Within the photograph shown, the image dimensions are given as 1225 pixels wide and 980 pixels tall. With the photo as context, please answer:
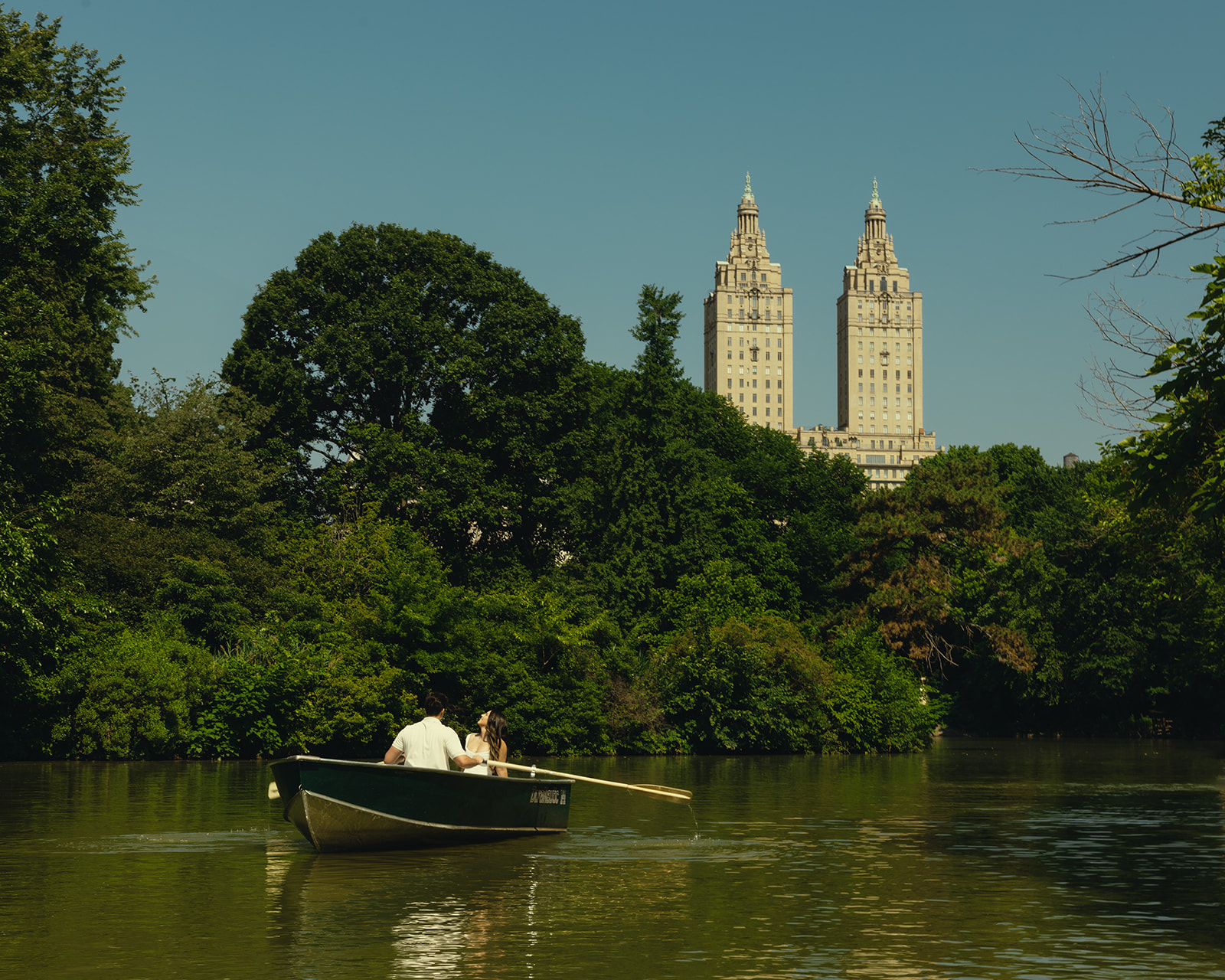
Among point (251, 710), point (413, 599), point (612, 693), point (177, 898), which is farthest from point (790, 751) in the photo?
point (177, 898)

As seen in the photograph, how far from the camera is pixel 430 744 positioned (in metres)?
20.2

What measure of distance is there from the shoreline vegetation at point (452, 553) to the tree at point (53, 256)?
144 mm

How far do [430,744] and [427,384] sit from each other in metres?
38.2

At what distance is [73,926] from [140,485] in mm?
36681

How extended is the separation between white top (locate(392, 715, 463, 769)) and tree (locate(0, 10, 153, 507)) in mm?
19077

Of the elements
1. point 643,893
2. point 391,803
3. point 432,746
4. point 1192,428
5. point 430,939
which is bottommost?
point 643,893

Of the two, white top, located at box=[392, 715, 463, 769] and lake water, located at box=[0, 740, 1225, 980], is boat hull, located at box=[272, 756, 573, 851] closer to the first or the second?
lake water, located at box=[0, 740, 1225, 980]

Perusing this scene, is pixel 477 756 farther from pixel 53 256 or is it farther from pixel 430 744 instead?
pixel 53 256

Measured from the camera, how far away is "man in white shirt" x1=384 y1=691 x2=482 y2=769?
65.9 feet

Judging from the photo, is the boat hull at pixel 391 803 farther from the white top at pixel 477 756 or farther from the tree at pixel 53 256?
the tree at pixel 53 256

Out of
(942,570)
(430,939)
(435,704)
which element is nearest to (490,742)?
(435,704)

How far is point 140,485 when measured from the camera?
157 ft

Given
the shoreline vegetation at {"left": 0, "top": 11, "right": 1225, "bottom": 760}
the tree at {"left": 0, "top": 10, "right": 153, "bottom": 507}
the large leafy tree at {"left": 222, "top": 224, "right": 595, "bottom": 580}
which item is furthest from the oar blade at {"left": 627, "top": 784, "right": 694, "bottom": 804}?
the large leafy tree at {"left": 222, "top": 224, "right": 595, "bottom": 580}

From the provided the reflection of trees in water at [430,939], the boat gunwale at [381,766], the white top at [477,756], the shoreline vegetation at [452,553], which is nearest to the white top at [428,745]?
the white top at [477,756]
